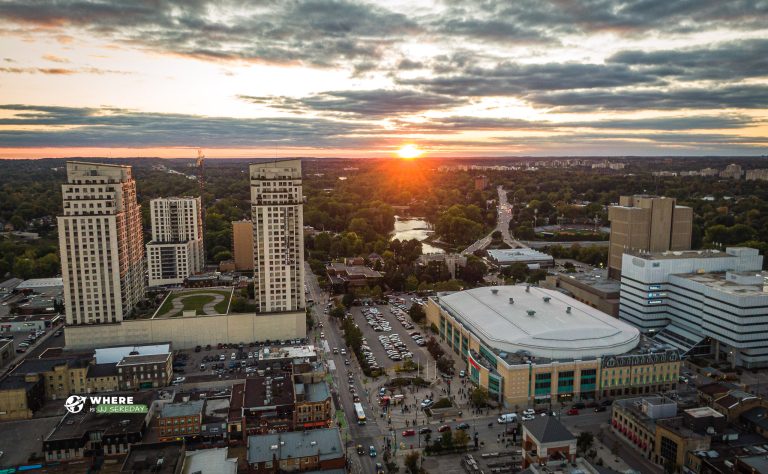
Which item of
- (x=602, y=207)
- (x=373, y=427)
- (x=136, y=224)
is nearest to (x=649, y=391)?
(x=373, y=427)

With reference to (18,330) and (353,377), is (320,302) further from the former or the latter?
(18,330)

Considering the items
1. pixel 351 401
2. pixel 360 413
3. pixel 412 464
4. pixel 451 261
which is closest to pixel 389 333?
pixel 351 401

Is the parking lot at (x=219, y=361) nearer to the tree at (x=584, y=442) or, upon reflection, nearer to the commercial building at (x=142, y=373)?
the commercial building at (x=142, y=373)

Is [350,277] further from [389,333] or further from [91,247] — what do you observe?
[91,247]

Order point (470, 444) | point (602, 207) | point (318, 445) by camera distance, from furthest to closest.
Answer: point (602, 207), point (470, 444), point (318, 445)
